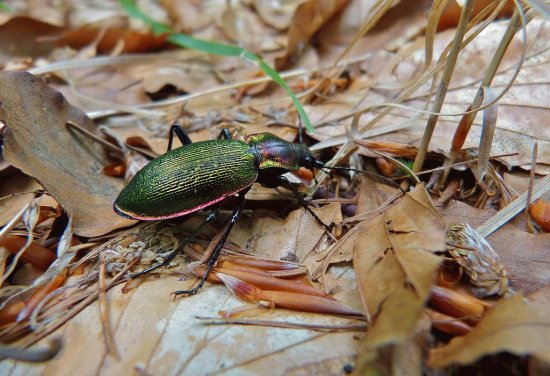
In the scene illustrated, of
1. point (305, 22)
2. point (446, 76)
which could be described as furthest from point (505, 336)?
point (305, 22)

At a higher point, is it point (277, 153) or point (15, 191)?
point (277, 153)

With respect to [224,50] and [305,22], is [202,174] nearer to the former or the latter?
[224,50]

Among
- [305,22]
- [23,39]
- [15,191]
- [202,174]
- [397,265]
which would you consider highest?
[305,22]

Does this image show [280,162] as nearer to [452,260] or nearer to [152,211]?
[152,211]

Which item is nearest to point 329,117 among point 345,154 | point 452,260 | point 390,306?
point 345,154

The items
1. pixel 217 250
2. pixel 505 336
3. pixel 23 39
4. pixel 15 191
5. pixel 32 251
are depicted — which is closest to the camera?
pixel 505 336

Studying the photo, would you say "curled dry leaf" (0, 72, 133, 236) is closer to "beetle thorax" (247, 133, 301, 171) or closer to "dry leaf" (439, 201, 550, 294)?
"beetle thorax" (247, 133, 301, 171)
